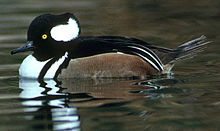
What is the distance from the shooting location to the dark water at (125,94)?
725 cm

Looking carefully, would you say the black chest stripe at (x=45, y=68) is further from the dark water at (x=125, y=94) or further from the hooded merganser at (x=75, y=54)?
the dark water at (x=125, y=94)

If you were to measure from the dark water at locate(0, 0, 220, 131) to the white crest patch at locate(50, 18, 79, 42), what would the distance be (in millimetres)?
864

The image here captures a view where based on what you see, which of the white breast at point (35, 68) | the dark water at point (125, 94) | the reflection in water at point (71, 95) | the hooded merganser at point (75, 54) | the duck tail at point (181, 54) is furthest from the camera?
the duck tail at point (181, 54)

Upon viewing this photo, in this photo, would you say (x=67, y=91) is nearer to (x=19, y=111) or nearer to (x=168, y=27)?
(x=19, y=111)

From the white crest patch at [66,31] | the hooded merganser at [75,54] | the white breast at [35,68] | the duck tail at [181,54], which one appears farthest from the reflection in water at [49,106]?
the duck tail at [181,54]

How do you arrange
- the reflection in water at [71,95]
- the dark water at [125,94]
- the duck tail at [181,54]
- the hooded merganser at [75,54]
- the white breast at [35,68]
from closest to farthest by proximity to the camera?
1. the dark water at [125,94]
2. the reflection in water at [71,95]
3. the hooded merganser at [75,54]
4. the white breast at [35,68]
5. the duck tail at [181,54]

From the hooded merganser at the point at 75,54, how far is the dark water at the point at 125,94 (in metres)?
0.22

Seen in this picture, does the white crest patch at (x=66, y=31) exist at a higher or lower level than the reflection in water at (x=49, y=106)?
higher

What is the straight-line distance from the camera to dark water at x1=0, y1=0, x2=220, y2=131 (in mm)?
7250

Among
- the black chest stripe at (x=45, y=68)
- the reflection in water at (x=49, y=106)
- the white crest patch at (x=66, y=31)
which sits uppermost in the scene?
the white crest patch at (x=66, y=31)

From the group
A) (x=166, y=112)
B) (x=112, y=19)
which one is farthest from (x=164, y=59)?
(x=112, y=19)

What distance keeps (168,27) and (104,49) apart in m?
5.26

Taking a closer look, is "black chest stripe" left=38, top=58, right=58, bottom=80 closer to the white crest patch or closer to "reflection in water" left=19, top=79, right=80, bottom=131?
"reflection in water" left=19, top=79, right=80, bottom=131

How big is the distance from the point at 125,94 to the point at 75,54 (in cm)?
161
